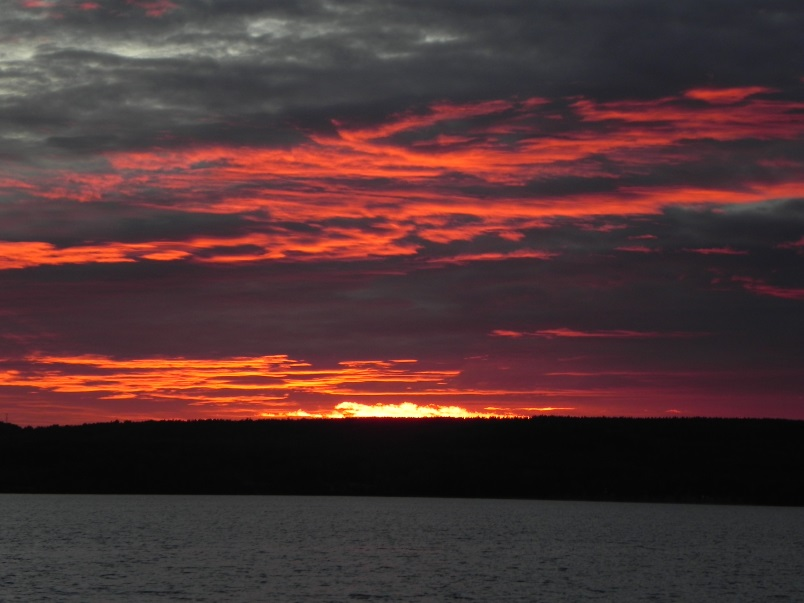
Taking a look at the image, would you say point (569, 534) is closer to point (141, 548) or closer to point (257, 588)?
point (141, 548)

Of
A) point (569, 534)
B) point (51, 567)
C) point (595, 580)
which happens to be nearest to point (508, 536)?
point (569, 534)

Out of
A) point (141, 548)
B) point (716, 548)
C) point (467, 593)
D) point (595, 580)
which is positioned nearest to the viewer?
point (467, 593)

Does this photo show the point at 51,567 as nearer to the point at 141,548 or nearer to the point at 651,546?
the point at 141,548

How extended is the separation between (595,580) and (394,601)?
2599 centimetres

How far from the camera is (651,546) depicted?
144625mm

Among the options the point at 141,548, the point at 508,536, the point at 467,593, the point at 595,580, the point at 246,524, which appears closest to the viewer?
the point at 467,593

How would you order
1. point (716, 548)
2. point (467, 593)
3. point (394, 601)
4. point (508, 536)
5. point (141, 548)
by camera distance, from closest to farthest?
point (394, 601), point (467, 593), point (141, 548), point (716, 548), point (508, 536)

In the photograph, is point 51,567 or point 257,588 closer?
point 257,588

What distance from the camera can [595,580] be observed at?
313 ft

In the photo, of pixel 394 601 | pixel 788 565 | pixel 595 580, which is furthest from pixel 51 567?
pixel 788 565

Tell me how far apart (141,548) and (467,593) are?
57.3 meters

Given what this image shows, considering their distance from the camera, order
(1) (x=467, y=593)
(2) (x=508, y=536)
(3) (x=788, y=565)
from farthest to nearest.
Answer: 1. (2) (x=508, y=536)
2. (3) (x=788, y=565)
3. (1) (x=467, y=593)

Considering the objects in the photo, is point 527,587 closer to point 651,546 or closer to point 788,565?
point 788,565

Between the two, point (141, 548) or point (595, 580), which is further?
point (141, 548)
